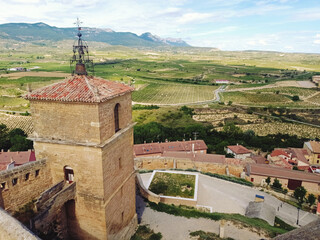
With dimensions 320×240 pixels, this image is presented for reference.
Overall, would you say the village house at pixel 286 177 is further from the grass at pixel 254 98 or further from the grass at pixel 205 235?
the grass at pixel 254 98

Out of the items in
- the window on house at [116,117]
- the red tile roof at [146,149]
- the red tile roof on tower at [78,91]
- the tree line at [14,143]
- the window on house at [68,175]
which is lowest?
the red tile roof at [146,149]

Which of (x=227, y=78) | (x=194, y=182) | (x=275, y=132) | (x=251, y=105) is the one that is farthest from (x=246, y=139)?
(x=227, y=78)

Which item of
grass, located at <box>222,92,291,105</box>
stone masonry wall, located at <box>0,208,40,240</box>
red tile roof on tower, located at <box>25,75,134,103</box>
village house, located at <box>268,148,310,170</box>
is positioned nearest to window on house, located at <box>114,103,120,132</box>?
red tile roof on tower, located at <box>25,75,134,103</box>

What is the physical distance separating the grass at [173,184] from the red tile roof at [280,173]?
1068cm

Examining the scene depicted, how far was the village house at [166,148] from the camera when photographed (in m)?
40.8

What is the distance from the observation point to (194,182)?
2556 centimetres

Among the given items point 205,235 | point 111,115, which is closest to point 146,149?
point 205,235

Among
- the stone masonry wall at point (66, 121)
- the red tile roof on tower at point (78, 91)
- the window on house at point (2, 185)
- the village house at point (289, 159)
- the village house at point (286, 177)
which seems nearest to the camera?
the window on house at point (2, 185)

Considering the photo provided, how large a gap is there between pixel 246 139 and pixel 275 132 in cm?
1444

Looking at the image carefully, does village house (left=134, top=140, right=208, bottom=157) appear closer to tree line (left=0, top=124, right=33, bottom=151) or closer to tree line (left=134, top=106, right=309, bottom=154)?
tree line (left=134, top=106, right=309, bottom=154)

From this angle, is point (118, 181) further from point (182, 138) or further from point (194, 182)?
point (182, 138)

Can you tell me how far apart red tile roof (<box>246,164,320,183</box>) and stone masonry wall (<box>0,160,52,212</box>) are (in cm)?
2760

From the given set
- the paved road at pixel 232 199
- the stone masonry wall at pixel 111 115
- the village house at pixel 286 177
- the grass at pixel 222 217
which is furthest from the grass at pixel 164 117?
the stone masonry wall at pixel 111 115

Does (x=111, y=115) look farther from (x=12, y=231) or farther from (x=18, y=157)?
(x=18, y=157)
